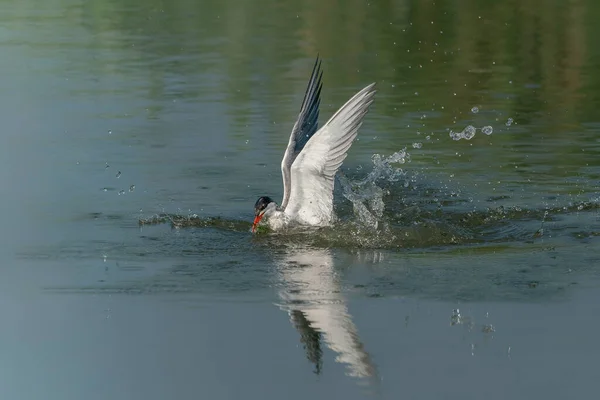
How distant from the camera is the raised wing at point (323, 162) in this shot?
10703 millimetres

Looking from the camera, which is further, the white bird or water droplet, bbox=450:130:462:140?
water droplet, bbox=450:130:462:140

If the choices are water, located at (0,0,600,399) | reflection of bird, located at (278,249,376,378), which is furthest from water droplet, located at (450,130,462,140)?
reflection of bird, located at (278,249,376,378)

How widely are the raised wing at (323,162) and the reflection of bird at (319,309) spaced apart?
78 centimetres

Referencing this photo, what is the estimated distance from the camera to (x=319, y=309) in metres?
8.52

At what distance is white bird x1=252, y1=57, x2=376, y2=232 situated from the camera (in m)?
10.7

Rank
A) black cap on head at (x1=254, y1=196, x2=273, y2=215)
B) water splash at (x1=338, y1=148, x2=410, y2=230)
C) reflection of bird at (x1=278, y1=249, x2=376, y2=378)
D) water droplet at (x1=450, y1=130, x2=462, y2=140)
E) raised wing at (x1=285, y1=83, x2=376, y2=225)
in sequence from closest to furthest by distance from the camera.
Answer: reflection of bird at (x1=278, y1=249, x2=376, y2=378), raised wing at (x1=285, y1=83, x2=376, y2=225), black cap on head at (x1=254, y1=196, x2=273, y2=215), water splash at (x1=338, y1=148, x2=410, y2=230), water droplet at (x1=450, y1=130, x2=462, y2=140)

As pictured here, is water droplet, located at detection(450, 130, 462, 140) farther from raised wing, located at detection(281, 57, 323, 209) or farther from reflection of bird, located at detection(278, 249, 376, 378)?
reflection of bird, located at detection(278, 249, 376, 378)

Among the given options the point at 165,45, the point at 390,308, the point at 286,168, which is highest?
the point at 165,45

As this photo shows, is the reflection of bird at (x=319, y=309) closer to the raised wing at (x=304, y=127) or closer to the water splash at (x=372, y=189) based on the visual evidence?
the water splash at (x=372, y=189)

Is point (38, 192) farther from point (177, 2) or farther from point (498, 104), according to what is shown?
point (177, 2)

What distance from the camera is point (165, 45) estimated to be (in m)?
22.1

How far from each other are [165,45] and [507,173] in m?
10.6

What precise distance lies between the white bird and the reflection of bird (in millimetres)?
745

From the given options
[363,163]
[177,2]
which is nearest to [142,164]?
[363,163]
